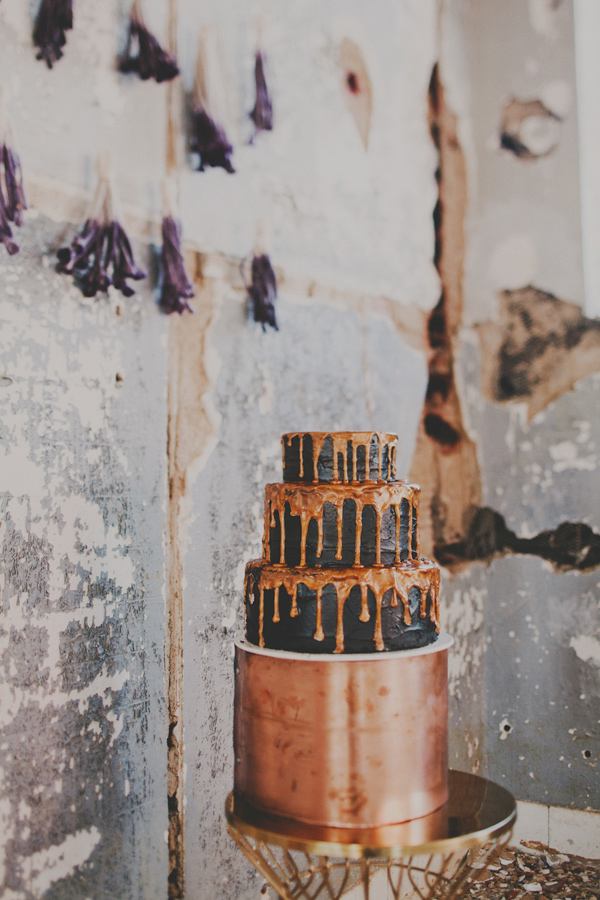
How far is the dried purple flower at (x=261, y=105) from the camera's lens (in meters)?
1.81

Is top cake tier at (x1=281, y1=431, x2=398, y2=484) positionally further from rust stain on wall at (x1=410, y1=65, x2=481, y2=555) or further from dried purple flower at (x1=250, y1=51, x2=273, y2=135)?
rust stain on wall at (x1=410, y1=65, x2=481, y2=555)

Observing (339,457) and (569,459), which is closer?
(339,457)

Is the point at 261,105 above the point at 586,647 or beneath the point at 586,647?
above

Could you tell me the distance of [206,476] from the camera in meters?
1.66

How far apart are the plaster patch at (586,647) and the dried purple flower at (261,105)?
2.00 meters

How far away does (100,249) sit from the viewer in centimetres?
138

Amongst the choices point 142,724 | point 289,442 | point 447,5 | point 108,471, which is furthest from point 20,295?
point 447,5

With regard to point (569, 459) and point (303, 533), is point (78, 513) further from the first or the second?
point (569, 459)

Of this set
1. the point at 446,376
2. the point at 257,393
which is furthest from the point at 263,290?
the point at 446,376

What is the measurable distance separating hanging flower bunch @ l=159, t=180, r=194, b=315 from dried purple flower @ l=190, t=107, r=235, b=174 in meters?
0.15

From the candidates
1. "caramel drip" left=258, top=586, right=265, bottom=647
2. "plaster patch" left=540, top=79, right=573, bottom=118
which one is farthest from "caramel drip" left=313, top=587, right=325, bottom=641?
"plaster patch" left=540, top=79, right=573, bottom=118

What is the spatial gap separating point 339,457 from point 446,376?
4.98ft

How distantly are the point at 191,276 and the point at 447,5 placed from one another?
6.19 ft

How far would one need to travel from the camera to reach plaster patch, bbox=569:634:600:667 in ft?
7.81
